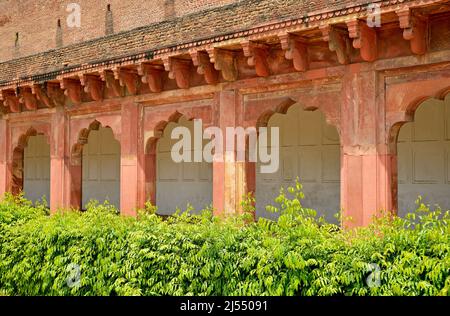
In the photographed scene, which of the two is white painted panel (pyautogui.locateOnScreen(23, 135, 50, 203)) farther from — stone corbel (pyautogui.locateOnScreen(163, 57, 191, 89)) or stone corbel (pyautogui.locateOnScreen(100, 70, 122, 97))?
stone corbel (pyautogui.locateOnScreen(163, 57, 191, 89))

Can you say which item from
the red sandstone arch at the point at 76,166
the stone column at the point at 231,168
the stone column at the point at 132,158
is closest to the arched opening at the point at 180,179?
the red sandstone arch at the point at 76,166

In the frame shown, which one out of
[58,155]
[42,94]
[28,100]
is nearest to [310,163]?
[58,155]

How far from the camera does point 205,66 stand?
945 centimetres

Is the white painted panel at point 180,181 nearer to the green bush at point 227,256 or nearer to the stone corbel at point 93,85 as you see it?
the stone corbel at point 93,85

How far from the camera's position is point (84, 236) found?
6.89 meters

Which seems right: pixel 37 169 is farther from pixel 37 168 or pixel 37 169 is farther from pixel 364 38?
pixel 364 38

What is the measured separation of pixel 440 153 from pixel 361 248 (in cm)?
642

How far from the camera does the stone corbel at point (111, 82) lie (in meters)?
10.7

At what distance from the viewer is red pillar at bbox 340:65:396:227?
7938 mm

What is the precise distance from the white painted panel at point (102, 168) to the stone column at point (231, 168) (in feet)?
24.0

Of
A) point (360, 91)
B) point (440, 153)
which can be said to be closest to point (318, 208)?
point (440, 153)

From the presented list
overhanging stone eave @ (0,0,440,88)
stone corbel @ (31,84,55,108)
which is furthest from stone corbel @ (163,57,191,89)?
stone corbel @ (31,84,55,108)

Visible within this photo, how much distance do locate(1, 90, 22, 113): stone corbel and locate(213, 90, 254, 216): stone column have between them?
19.5ft
